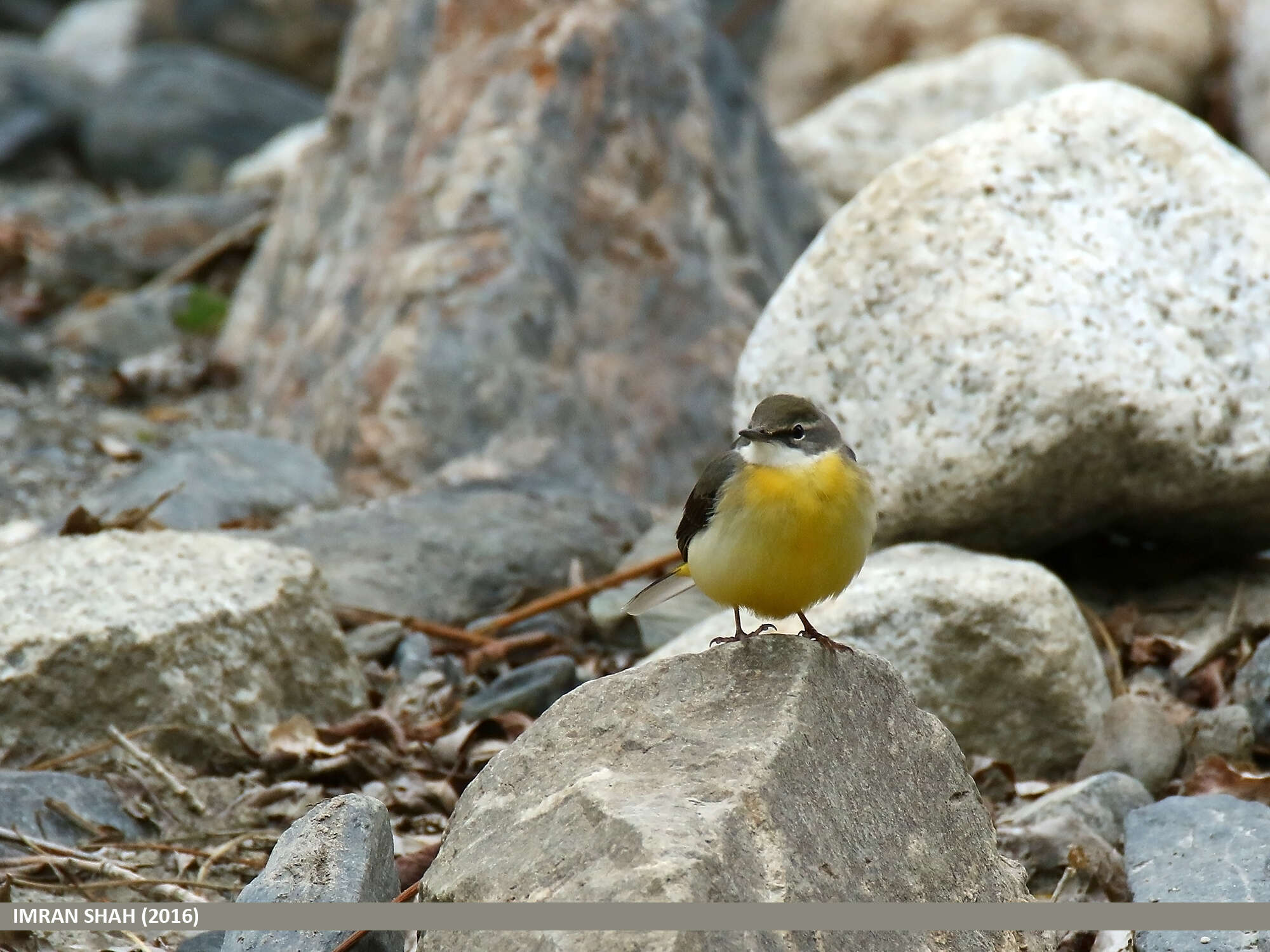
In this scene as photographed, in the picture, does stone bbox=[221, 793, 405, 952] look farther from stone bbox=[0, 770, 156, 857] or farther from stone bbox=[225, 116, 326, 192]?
stone bbox=[225, 116, 326, 192]

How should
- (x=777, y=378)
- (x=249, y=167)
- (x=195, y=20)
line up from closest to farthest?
(x=777, y=378)
(x=249, y=167)
(x=195, y=20)

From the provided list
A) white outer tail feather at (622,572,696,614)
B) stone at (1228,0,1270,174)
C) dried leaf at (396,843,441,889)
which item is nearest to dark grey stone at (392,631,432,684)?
dried leaf at (396,843,441,889)

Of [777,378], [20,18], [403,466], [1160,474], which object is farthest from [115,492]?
[20,18]

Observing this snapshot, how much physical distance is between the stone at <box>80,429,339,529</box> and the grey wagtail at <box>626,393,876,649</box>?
3.78 m

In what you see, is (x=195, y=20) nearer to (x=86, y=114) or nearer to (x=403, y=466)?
(x=86, y=114)

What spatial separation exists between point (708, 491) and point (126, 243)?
10.5 meters

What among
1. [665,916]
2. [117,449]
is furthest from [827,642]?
[117,449]

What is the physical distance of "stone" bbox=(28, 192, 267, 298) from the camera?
1288 centimetres

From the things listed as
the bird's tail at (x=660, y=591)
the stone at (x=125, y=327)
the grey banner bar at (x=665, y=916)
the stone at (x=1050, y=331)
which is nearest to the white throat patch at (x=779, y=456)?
the bird's tail at (x=660, y=591)

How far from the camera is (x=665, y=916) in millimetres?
2918

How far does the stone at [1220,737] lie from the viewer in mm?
5195

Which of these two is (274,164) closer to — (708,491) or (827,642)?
(708,491)

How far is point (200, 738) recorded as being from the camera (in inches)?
203

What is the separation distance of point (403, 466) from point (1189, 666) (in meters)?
4.26
